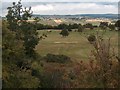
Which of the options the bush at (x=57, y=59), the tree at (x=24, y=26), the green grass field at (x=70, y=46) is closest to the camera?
the tree at (x=24, y=26)

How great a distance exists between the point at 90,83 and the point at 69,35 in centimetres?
7393

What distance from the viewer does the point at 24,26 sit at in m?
50.2

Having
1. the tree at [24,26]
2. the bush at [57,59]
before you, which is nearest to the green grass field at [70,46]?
the bush at [57,59]

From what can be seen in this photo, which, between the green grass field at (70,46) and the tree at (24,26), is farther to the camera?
the green grass field at (70,46)

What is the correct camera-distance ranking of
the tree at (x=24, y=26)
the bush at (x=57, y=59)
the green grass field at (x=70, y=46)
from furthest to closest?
the green grass field at (x=70, y=46)
the bush at (x=57, y=59)
the tree at (x=24, y=26)

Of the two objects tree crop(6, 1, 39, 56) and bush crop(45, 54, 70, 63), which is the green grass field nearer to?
bush crop(45, 54, 70, 63)

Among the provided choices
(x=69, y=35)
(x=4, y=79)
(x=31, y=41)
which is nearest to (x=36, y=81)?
(x=4, y=79)

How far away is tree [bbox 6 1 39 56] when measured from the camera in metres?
47.5

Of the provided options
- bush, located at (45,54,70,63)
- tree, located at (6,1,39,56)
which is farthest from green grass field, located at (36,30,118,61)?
tree, located at (6,1,39,56)

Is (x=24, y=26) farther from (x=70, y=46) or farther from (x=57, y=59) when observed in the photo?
(x=70, y=46)

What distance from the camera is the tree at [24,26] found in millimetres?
47531

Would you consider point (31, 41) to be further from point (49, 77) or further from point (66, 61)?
point (49, 77)

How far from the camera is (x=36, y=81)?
34.5m

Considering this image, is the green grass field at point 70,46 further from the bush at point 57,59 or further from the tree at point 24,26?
the tree at point 24,26
